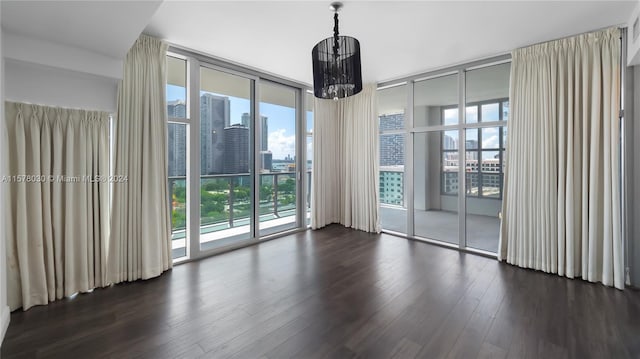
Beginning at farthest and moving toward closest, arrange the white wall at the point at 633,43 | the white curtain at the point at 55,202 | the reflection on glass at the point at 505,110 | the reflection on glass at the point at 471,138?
the reflection on glass at the point at 471,138, the reflection on glass at the point at 505,110, the white wall at the point at 633,43, the white curtain at the point at 55,202

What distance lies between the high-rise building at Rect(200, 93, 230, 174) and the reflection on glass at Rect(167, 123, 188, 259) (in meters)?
0.27

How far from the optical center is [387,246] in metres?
4.56

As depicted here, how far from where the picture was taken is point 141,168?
3236mm

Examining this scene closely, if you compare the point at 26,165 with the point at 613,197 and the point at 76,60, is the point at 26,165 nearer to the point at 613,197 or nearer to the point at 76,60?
the point at 76,60

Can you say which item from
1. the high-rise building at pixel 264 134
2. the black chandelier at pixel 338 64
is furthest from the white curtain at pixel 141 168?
the black chandelier at pixel 338 64

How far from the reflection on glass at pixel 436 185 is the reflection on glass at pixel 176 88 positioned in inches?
150

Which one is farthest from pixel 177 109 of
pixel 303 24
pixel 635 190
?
pixel 635 190

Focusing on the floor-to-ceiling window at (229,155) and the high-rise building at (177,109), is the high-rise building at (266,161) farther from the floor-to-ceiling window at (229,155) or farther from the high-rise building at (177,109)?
the high-rise building at (177,109)

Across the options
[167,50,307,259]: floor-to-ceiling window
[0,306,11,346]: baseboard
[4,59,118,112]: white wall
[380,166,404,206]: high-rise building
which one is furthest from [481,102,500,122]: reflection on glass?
[0,306,11,346]: baseboard

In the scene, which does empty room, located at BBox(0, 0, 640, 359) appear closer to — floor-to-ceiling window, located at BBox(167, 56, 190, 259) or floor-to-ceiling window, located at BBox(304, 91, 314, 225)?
floor-to-ceiling window, located at BBox(167, 56, 190, 259)

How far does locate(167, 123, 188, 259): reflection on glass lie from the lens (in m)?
3.78

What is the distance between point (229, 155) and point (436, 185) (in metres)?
3.55

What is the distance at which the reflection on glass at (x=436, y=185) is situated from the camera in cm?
463

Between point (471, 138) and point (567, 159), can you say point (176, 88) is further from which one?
point (567, 159)
